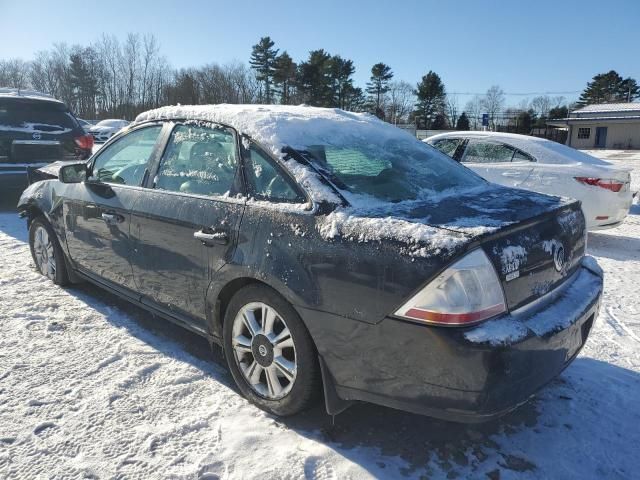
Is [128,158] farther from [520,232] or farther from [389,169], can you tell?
[520,232]

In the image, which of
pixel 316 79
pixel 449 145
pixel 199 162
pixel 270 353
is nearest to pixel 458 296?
pixel 270 353

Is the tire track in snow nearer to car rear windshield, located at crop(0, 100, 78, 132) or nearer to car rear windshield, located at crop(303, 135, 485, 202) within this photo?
car rear windshield, located at crop(303, 135, 485, 202)

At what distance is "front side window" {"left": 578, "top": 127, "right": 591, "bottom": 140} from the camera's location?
155 feet

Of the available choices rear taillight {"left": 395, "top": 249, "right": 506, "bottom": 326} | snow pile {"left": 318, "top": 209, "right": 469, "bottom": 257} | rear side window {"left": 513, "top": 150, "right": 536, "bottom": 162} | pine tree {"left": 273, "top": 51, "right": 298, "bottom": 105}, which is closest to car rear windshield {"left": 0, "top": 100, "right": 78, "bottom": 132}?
rear side window {"left": 513, "top": 150, "right": 536, "bottom": 162}

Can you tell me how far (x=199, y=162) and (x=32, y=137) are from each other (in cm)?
634

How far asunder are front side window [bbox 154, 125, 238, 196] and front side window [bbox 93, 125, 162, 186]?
10.3 inches

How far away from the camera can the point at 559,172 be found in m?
6.61

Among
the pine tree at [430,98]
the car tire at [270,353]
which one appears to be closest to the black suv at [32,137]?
the car tire at [270,353]

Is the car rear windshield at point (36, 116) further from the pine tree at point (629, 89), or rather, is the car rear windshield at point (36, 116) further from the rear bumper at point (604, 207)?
the pine tree at point (629, 89)

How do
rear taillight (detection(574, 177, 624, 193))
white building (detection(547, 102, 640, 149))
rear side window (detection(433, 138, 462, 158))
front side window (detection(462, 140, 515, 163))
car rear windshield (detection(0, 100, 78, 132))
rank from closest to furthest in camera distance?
1. rear taillight (detection(574, 177, 624, 193))
2. front side window (detection(462, 140, 515, 163))
3. rear side window (detection(433, 138, 462, 158))
4. car rear windshield (detection(0, 100, 78, 132))
5. white building (detection(547, 102, 640, 149))

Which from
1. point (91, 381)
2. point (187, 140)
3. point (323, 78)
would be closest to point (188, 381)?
point (91, 381)

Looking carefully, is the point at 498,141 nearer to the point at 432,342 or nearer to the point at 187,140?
the point at 187,140

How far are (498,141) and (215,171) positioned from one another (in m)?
5.28

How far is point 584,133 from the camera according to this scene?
156 ft
